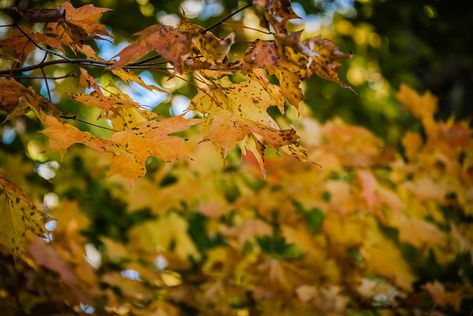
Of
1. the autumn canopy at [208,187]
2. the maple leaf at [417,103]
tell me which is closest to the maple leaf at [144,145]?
the autumn canopy at [208,187]

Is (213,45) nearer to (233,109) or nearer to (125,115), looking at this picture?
(233,109)

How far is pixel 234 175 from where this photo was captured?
6.79ft

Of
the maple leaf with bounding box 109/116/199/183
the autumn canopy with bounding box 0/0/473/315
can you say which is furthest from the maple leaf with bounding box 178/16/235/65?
the maple leaf with bounding box 109/116/199/183

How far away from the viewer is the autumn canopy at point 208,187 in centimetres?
75

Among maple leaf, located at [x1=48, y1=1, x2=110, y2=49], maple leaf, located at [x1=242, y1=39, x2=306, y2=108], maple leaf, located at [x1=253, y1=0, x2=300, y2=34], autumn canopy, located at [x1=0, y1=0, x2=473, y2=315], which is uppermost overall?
maple leaf, located at [x1=253, y1=0, x2=300, y2=34]

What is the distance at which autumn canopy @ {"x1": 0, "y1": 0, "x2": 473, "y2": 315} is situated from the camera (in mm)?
750

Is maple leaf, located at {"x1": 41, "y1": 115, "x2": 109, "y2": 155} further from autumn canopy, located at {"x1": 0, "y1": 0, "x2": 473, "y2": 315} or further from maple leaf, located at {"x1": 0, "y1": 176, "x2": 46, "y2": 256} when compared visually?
maple leaf, located at {"x1": 0, "y1": 176, "x2": 46, "y2": 256}

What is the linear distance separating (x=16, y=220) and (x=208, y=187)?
1.14 meters

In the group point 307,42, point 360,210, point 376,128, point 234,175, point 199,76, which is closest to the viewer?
point 307,42

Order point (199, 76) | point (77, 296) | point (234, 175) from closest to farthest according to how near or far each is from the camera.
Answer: point (199, 76), point (77, 296), point (234, 175)

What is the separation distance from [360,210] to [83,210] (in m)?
1.15

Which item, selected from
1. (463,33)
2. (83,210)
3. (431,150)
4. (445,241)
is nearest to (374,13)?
(463,33)

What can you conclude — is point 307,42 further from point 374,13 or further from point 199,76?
point 374,13

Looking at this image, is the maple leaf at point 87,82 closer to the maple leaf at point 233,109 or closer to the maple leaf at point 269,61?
the maple leaf at point 233,109
